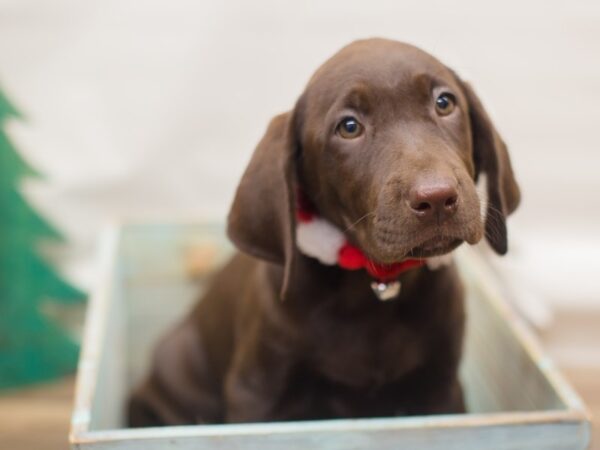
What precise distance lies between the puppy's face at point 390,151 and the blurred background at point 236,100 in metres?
1.07

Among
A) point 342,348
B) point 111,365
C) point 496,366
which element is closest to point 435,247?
point 342,348

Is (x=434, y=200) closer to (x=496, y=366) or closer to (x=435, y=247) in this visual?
(x=435, y=247)

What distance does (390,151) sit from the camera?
1.46 m

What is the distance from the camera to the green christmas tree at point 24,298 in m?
2.75

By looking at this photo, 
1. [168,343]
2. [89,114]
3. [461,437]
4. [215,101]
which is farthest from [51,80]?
[461,437]

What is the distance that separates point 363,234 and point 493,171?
0.31 meters

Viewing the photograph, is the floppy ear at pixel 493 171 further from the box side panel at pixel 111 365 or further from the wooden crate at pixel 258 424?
the box side panel at pixel 111 365

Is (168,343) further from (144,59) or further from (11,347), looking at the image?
(144,59)

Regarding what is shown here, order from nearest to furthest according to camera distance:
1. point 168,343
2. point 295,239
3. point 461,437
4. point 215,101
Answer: point 461,437 < point 295,239 < point 168,343 < point 215,101

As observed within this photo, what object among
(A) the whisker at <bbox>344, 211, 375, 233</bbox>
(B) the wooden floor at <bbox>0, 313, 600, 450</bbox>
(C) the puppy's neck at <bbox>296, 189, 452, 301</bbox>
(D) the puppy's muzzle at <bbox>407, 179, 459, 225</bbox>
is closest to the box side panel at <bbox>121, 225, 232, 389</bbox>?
(B) the wooden floor at <bbox>0, 313, 600, 450</bbox>

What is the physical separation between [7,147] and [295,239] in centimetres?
142

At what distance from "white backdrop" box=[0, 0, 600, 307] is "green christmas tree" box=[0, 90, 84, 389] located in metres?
0.15

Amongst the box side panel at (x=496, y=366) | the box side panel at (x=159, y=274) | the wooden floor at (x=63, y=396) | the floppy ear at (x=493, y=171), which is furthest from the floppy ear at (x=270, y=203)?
the wooden floor at (x=63, y=396)

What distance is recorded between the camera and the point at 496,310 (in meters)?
2.06
